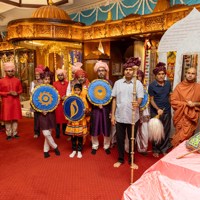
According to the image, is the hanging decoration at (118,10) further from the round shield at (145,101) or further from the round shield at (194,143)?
the round shield at (194,143)

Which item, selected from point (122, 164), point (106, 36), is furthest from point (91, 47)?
point (122, 164)

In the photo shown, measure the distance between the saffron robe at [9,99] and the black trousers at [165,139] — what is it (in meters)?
2.92

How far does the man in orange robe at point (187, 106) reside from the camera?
299 cm

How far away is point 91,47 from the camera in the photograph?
7379 millimetres

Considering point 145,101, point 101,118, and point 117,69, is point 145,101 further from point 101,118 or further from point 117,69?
point 117,69

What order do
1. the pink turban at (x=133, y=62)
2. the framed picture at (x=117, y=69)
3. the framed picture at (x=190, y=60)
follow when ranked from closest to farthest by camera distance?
the pink turban at (x=133, y=62) < the framed picture at (x=190, y=60) < the framed picture at (x=117, y=69)

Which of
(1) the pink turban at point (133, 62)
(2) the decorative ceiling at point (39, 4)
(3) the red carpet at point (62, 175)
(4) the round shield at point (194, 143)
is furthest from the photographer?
(2) the decorative ceiling at point (39, 4)

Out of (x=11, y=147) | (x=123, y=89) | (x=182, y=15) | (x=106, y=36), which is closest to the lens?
(x=123, y=89)

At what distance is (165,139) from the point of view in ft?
11.6

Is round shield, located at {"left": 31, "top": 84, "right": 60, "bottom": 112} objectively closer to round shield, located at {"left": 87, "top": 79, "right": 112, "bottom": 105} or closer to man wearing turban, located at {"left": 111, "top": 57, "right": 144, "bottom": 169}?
round shield, located at {"left": 87, "top": 79, "right": 112, "bottom": 105}

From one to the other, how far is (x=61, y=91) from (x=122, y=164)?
208 centimetres

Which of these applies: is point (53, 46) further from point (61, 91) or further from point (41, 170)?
point (41, 170)

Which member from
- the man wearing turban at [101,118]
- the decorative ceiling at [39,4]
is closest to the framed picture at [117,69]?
the decorative ceiling at [39,4]

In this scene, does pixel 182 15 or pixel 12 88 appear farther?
pixel 182 15
